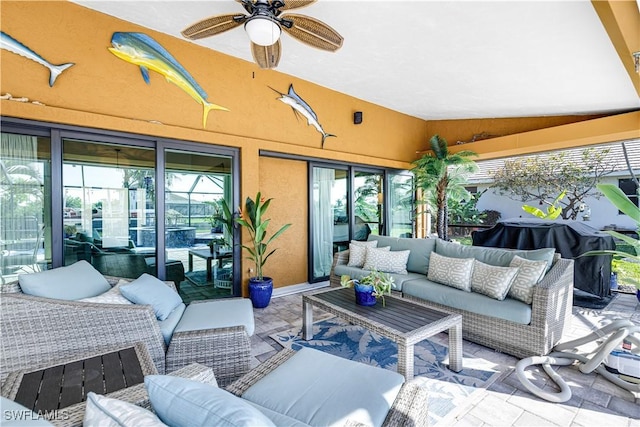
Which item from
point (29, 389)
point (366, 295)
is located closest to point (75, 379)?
point (29, 389)

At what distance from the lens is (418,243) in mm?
4512

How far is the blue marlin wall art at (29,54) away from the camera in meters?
3.04

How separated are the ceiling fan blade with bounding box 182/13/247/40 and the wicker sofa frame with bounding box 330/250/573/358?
363 centimetres

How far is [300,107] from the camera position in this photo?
5316 millimetres

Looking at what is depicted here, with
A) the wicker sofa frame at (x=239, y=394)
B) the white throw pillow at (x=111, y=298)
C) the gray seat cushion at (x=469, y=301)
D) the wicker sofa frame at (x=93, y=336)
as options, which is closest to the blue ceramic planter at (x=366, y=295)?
the gray seat cushion at (x=469, y=301)

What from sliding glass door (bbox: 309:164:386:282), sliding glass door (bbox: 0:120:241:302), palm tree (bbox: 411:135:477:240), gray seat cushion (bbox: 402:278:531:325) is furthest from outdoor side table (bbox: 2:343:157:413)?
palm tree (bbox: 411:135:477:240)

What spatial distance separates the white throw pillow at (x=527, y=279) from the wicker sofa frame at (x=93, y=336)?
2.68 m

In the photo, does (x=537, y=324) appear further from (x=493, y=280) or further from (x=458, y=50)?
(x=458, y=50)

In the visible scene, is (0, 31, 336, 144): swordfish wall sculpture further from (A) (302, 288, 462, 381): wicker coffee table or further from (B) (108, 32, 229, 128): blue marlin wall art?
(A) (302, 288, 462, 381): wicker coffee table

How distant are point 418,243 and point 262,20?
3485mm

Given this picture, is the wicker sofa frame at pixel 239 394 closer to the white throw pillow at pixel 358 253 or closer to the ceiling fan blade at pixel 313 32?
the ceiling fan blade at pixel 313 32

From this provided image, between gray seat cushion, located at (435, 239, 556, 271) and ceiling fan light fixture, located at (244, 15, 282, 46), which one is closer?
ceiling fan light fixture, located at (244, 15, 282, 46)

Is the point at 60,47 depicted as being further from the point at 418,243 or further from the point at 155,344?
the point at 418,243

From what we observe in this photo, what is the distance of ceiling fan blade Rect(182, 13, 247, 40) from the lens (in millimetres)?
2589
